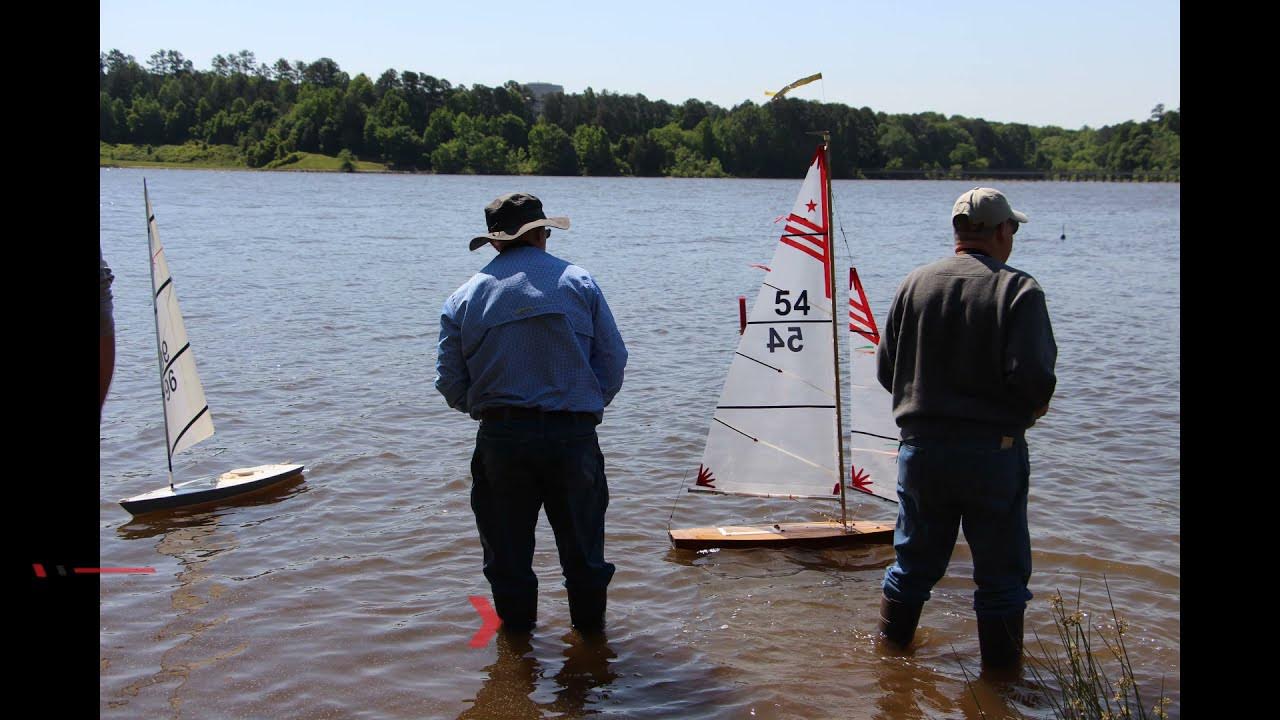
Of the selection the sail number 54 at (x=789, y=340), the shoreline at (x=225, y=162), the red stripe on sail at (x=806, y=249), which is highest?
the shoreline at (x=225, y=162)

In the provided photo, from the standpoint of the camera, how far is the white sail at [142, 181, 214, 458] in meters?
8.71

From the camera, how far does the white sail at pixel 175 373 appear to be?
8711 millimetres

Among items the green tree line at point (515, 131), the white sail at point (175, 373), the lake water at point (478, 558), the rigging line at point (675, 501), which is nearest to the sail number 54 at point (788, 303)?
the lake water at point (478, 558)

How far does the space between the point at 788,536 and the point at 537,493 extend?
9.23 feet

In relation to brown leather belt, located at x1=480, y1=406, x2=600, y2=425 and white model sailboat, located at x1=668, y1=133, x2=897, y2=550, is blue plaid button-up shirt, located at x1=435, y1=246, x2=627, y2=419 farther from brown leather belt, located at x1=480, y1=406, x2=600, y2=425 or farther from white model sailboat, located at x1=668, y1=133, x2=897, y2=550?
white model sailboat, located at x1=668, y1=133, x2=897, y2=550

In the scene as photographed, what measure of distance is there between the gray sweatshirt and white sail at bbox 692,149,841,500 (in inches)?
91.1

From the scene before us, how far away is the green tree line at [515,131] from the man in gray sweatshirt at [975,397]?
9997 centimetres

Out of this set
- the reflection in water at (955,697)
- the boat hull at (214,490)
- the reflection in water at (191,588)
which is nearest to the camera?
the reflection in water at (955,697)

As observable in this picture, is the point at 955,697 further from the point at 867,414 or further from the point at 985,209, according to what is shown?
the point at 867,414

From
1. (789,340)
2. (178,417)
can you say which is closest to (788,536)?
(789,340)

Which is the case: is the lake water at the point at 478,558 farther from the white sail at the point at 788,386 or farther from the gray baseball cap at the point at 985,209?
the gray baseball cap at the point at 985,209

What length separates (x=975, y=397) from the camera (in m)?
4.68
